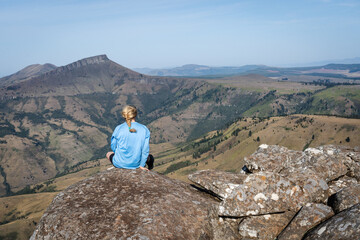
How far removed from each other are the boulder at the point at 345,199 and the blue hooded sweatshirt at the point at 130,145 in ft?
37.1

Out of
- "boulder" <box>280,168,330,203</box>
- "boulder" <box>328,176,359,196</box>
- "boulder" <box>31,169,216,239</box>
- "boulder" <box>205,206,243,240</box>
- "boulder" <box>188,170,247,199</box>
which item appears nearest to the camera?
"boulder" <box>31,169,216,239</box>

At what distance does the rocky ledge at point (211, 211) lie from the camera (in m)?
11.1

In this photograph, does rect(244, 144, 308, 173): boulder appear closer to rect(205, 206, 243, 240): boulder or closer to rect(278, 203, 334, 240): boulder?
rect(278, 203, 334, 240): boulder

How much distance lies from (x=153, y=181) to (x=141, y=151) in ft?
7.57

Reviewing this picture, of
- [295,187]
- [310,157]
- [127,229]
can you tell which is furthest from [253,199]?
[310,157]

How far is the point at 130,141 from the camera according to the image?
16469mm

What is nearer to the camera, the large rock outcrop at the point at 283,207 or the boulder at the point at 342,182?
the large rock outcrop at the point at 283,207

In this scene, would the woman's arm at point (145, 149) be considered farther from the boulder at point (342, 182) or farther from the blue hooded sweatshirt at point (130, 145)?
the boulder at point (342, 182)

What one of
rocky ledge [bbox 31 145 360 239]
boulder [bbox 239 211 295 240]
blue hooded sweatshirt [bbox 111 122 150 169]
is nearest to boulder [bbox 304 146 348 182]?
rocky ledge [bbox 31 145 360 239]

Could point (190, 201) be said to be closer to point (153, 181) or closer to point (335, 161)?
point (153, 181)

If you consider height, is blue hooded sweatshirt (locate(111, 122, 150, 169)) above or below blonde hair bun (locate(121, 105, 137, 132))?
below

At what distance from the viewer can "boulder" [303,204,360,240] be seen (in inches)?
344

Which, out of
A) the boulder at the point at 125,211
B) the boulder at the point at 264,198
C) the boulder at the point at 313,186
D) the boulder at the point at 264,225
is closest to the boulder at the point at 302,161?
the boulder at the point at 313,186

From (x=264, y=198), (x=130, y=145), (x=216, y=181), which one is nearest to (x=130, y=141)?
(x=130, y=145)
